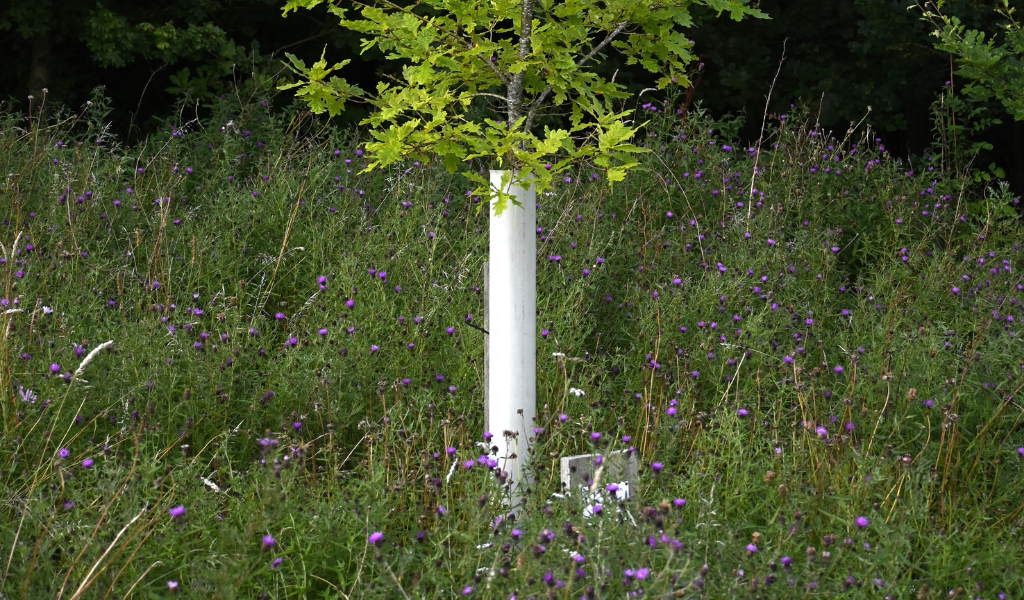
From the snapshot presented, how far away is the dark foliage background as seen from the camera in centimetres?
741

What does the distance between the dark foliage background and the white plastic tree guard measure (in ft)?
13.3

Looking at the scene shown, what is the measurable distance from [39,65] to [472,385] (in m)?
5.88

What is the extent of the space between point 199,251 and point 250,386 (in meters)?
1.00

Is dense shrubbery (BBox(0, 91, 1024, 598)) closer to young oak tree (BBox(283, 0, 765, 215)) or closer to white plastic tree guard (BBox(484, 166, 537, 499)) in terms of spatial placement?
white plastic tree guard (BBox(484, 166, 537, 499))

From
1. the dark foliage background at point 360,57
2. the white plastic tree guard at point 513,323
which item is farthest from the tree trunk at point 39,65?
the white plastic tree guard at point 513,323

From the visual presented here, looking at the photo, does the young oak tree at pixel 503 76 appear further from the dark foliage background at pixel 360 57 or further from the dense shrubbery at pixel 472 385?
the dark foliage background at pixel 360 57

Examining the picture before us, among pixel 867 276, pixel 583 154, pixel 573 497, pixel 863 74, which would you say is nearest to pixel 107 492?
pixel 573 497

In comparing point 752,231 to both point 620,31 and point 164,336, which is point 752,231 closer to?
point 620,31

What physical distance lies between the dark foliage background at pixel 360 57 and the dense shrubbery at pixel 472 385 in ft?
6.29

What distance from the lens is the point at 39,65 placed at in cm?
769

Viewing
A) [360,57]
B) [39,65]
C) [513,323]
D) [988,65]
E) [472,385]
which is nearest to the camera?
[513,323]

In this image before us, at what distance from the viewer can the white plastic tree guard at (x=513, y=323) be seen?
2.86m

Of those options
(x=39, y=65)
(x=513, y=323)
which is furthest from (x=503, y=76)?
(x=39, y=65)

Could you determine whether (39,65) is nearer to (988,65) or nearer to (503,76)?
(503,76)
